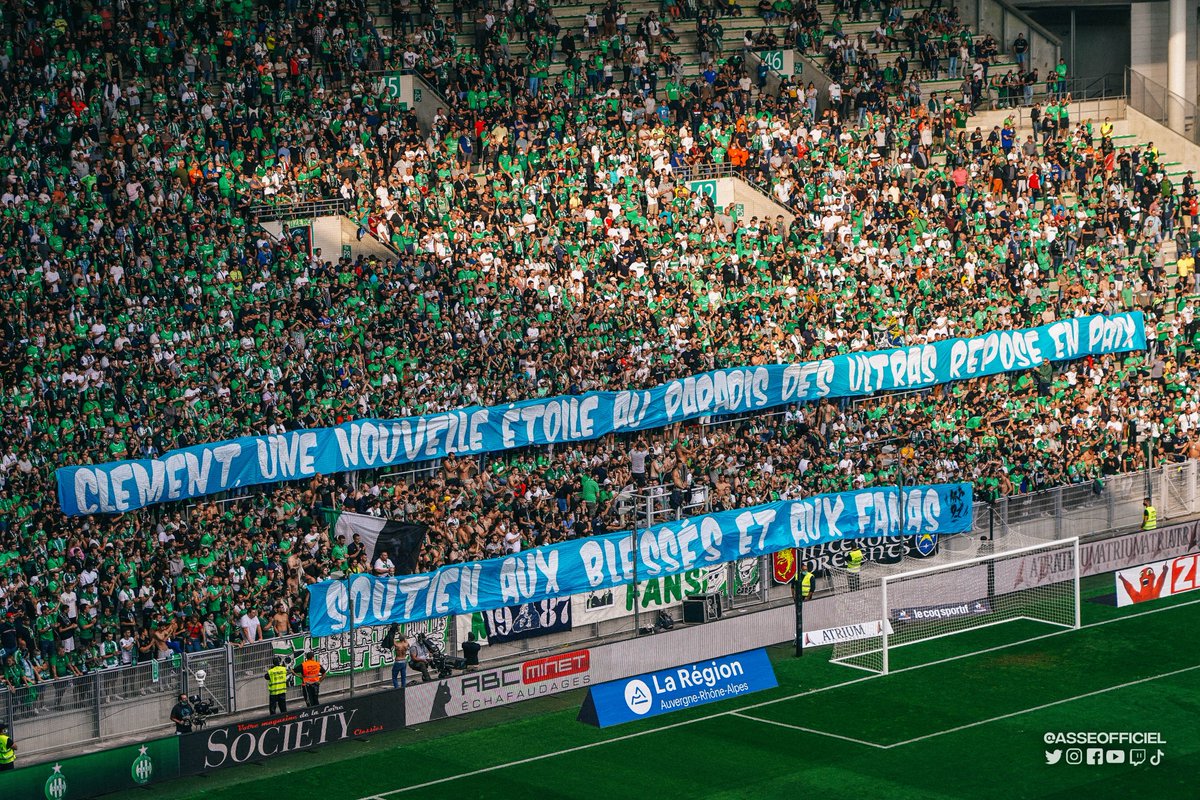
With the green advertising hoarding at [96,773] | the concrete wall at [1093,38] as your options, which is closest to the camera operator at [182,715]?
the green advertising hoarding at [96,773]

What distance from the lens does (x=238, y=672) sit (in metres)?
28.8

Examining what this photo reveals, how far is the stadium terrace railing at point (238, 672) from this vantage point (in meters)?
26.7

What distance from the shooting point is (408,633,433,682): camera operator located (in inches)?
1217

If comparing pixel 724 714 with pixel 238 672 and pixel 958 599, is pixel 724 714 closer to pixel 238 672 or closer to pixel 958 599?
pixel 958 599

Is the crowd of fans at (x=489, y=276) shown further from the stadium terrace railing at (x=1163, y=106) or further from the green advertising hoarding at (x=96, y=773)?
the stadium terrace railing at (x=1163, y=106)

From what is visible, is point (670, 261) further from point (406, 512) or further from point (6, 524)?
point (6, 524)

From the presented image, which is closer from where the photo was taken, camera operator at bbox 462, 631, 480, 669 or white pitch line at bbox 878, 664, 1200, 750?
white pitch line at bbox 878, 664, 1200, 750

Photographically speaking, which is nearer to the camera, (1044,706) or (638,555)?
(1044,706)

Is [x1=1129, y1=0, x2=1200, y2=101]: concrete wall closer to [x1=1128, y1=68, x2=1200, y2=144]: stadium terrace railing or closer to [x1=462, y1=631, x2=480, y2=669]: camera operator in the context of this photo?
[x1=1128, y1=68, x2=1200, y2=144]: stadium terrace railing

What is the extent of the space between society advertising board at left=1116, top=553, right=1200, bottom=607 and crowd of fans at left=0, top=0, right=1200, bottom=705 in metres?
3.38

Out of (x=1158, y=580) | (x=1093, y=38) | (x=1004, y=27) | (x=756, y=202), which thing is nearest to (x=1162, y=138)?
(x=1004, y=27)

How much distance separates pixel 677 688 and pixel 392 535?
6058 mm

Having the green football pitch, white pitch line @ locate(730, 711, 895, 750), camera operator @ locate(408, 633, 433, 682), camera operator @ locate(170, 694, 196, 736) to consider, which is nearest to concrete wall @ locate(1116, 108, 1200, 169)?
the green football pitch

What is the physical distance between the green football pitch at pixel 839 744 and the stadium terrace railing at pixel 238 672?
61.8 inches
